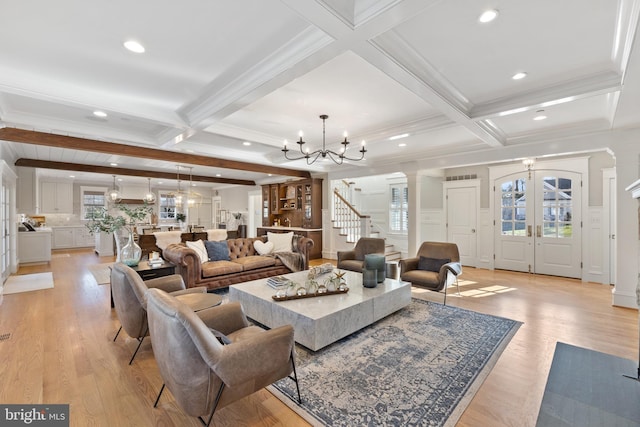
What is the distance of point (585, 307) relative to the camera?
13.2 ft

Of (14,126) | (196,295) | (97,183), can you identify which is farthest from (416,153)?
(97,183)

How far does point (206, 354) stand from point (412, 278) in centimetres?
330

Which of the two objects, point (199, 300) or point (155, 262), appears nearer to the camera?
point (199, 300)

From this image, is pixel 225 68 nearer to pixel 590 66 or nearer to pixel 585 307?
pixel 590 66

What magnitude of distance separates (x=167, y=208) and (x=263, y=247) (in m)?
8.21

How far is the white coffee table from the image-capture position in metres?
2.67

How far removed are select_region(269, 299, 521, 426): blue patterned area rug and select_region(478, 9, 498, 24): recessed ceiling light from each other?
263 centimetres

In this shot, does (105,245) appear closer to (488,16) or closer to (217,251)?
(217,251)

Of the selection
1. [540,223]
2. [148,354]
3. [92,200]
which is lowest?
[148,354]

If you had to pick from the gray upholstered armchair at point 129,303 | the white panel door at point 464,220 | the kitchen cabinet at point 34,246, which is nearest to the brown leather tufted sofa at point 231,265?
the gray upholstered armchair at point 129,303

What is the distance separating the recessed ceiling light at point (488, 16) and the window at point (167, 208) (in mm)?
12045

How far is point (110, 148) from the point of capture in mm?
4816

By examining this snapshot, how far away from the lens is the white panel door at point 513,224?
6270mm

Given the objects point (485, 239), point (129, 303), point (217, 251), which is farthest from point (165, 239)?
point (485, 239)
